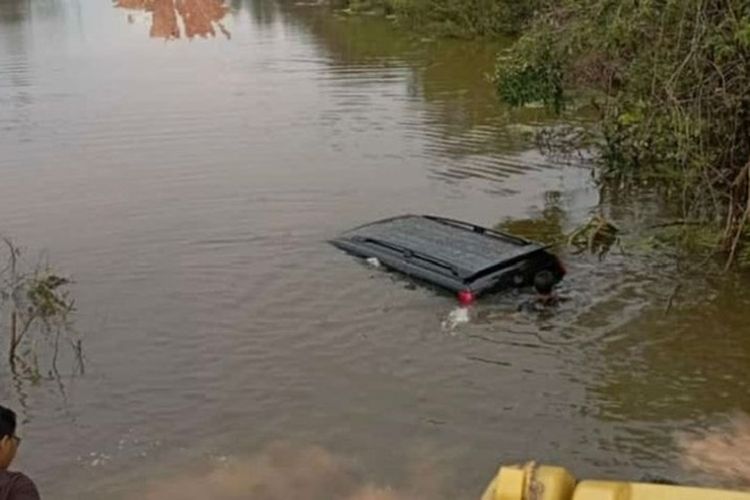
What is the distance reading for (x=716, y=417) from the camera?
10.6 metres

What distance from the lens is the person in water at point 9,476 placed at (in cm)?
462

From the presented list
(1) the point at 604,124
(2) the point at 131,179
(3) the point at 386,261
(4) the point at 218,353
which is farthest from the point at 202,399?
(2) the point at 131,179

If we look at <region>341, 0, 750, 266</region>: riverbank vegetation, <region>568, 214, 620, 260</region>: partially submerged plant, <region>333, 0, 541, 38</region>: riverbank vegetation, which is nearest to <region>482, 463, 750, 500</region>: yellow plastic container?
<region>341, 0, 750, 266</region>: riverbank vegetation

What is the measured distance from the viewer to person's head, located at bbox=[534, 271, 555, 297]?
42.4 feet

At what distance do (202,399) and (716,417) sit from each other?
5.17m

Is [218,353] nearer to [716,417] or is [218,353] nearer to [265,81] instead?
[716,417]

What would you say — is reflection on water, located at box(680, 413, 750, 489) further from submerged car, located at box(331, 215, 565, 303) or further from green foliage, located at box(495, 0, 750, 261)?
submerged car, located at box(331, 215, 565, 303)

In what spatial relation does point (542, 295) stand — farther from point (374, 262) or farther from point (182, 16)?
point (182, 16)

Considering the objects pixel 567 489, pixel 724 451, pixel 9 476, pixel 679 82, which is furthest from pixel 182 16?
pixel 9 476

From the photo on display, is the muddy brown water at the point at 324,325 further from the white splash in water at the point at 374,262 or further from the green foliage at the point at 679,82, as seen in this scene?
the green foliage at the point at 679,82

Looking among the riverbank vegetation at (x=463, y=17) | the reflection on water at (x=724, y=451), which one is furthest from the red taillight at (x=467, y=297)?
the riverbank vegetation at (x=463, y=17)

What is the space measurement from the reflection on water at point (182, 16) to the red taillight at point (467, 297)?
31.1m

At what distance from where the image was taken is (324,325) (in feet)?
42.7

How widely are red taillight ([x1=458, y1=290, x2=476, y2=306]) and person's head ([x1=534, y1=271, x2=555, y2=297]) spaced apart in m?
0.77
